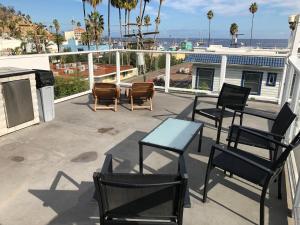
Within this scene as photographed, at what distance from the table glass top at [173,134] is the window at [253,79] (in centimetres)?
1406

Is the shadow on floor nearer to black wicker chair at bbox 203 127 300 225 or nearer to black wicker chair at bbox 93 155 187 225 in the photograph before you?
black wicker chair at bbox 203 127 300 225

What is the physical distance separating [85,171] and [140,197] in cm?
175

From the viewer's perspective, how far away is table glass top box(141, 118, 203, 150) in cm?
275

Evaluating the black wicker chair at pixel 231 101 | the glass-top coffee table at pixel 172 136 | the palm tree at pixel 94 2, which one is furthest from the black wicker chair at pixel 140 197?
the palm tree at pixel 94 2

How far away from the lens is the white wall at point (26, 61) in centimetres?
496

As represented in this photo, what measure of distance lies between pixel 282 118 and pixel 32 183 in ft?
9.80

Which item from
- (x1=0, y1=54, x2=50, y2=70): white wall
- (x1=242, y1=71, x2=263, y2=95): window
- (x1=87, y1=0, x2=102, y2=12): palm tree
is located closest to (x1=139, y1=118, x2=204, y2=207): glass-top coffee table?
(x1=0, y1=54, x2=50, y2=70): white wall

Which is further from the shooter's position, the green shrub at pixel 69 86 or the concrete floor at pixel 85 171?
the green shrub at pixel 69 86

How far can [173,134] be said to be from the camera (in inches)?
119

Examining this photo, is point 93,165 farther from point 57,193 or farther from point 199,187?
point 199,187

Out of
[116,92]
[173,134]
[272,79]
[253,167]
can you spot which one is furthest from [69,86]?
[272,79]

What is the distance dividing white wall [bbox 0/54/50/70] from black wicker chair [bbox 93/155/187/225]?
4.44 m

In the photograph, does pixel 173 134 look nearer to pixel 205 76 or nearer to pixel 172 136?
pixel 172 136

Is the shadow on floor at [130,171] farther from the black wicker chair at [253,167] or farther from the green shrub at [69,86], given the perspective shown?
the green shrub at [69,86]
